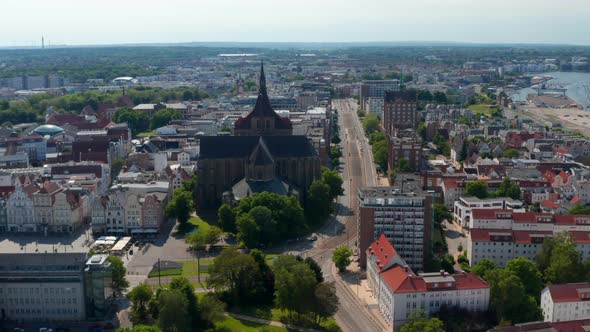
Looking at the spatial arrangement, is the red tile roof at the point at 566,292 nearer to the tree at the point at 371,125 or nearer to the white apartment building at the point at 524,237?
the white apartment building at the point at 524,237

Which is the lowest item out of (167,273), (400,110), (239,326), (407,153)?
(239,326)

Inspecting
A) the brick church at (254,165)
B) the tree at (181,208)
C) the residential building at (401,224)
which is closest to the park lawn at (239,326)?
the residential building at (401,224)

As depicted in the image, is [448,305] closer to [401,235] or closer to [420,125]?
[401,235]

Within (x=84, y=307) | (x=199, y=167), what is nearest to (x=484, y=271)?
(x=84, y=307)

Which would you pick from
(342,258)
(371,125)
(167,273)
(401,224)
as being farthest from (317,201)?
(371,125)

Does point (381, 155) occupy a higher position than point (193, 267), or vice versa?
point (381, 155)

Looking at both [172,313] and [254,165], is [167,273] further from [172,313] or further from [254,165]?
[254,165]
